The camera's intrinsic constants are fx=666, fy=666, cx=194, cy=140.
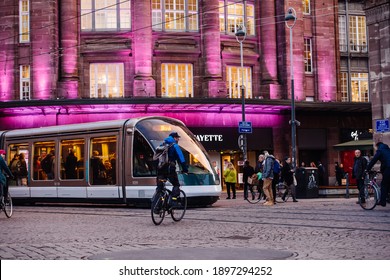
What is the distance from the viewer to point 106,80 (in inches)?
1521

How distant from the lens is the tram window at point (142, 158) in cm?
2022

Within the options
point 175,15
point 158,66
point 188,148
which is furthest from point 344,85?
point 188,148

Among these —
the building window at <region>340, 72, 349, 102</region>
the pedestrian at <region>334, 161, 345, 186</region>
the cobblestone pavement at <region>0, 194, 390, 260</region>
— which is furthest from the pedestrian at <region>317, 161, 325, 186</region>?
the cobblestone pavement at <region>0, 194, 390, 260</region>

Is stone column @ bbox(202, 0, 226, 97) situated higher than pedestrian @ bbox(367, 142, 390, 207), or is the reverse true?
stone column @ bbox(202, 0, 226, 97)

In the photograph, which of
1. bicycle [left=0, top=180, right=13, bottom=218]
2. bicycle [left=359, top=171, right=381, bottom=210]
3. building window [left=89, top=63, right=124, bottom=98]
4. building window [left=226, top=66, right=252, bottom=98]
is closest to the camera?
bicycle [left=0, top=180, right=13, bottom=218]

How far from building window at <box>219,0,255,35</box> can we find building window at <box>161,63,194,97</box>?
3.43 metres

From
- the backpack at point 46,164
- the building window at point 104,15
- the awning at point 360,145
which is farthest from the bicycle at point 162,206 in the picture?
the building window at point 104,15

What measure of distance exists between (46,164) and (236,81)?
62.2ft

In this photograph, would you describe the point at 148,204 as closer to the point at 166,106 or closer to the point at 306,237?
the point at 306,237

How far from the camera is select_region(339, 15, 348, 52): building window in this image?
44.6 metres

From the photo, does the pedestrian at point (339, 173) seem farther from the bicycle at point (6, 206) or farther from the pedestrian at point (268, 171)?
the bicycle at point (6, 206)

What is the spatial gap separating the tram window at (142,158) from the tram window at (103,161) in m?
0.98

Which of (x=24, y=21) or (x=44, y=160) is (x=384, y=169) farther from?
(x=24, y=21)

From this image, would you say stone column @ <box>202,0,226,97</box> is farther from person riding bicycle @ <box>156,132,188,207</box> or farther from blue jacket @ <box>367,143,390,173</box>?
person riding bicycle @ <box>156,132,188,207</box>
